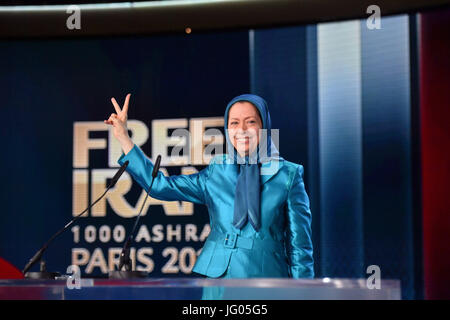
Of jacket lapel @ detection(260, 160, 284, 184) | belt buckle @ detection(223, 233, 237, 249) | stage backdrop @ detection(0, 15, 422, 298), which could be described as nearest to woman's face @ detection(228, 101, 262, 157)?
jacket lapel @ detection(260, 160, 284, 184)

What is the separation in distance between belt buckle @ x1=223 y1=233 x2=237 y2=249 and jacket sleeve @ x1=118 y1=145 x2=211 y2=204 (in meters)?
0.28

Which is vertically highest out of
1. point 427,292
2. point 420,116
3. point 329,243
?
point 420,116

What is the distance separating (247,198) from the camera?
2547mm

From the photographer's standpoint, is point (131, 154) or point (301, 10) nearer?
point (131, 154)

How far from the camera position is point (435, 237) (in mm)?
4266

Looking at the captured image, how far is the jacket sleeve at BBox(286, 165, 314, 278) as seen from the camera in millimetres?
2543

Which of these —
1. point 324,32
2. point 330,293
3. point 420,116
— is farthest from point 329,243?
point 330,293

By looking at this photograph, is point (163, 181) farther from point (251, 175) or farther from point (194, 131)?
point (194, 131)

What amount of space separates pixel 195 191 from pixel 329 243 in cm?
193

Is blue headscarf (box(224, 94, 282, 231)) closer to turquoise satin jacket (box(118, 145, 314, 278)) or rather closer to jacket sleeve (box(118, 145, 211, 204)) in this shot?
turquoise satin jacket (box(118, 145, 314, 278))

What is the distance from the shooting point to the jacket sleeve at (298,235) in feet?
8.34

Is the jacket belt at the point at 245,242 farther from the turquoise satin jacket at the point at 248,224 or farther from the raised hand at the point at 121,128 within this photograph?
the raised hand at the point at 121,128
